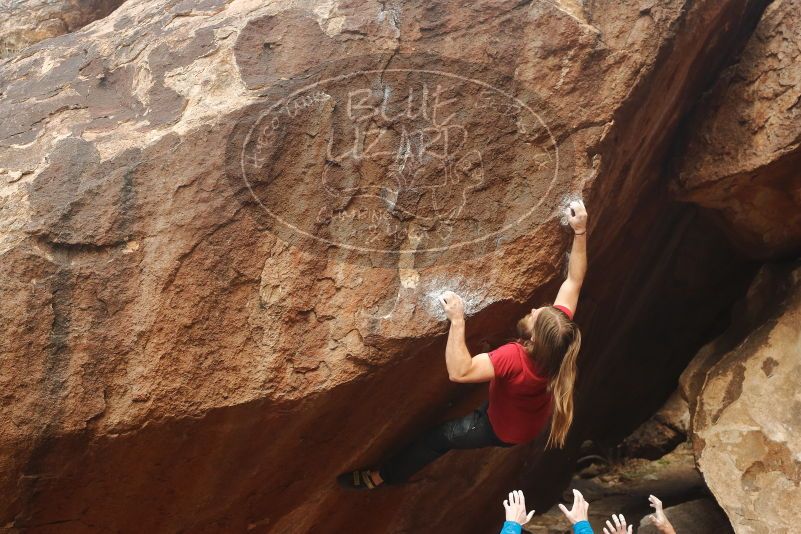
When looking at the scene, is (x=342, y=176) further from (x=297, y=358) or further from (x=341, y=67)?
(x=297, y=358)

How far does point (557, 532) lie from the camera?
4879 millimetres

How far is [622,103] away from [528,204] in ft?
1.85

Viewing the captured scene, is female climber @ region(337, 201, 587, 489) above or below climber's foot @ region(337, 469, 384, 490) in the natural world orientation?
above

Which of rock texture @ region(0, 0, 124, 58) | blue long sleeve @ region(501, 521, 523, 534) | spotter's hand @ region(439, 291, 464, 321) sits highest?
rock texture @ region(0, 0, 124, 58)

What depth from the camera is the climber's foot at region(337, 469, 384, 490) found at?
138 inches

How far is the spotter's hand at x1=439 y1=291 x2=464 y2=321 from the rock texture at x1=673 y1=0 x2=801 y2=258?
1.60 metres

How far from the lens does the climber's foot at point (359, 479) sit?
3.51 metres

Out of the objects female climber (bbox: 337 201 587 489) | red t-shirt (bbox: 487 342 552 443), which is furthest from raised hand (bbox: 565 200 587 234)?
red t-shirt (bbox: 487 342 552 443)

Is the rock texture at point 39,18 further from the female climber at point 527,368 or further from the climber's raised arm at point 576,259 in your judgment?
the climber's raised arm at point 576,259

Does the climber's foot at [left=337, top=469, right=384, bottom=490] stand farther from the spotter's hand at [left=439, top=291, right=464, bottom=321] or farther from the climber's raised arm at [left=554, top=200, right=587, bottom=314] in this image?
the climber's raised arm at [left=554, top=200, right=587, bottom=314]

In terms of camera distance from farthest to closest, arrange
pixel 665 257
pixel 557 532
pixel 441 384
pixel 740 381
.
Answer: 1. pixel 665 257
2. pixel 557 532
3. pixel 740 381
4. pixel 441 384

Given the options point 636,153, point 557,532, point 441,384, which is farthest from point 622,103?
point 557,532

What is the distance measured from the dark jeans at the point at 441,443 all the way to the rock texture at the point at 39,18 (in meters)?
3.41

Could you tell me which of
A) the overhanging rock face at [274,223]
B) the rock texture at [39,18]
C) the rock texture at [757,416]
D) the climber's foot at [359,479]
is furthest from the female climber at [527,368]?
the rock texture at [39,18]
